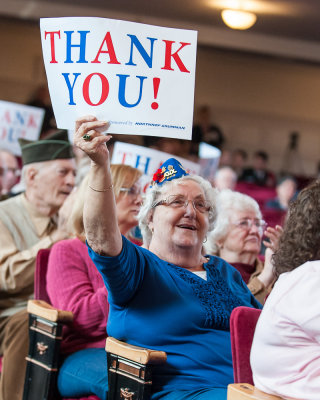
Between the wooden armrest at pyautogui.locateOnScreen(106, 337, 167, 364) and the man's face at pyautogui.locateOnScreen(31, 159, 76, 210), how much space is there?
5.73 ft

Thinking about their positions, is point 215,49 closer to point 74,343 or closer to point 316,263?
point 74,343

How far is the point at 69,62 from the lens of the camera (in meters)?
2.31

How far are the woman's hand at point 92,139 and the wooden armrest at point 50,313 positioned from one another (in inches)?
37.4

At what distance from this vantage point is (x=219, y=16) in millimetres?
11664

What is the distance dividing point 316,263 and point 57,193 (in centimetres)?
246

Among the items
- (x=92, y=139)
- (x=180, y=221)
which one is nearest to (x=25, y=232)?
(x=180, y=221)

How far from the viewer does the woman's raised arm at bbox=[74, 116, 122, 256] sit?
2078 millimetres

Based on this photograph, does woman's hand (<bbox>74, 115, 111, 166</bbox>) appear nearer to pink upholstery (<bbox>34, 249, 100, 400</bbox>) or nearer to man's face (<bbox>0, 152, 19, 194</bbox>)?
pink upholstery (<bbox>34, 249, 100, 400</bbox>)

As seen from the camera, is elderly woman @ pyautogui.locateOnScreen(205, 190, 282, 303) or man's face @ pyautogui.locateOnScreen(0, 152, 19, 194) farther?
man's face @ pyautogui.locateOnScreen(0, 152, 19, 194)

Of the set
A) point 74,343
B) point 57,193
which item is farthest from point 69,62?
point 57,193

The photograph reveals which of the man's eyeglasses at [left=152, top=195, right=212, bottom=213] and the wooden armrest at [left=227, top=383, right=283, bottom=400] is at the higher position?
the man's eyeglasses at [left=152, top=195, right=212, bottom=213]

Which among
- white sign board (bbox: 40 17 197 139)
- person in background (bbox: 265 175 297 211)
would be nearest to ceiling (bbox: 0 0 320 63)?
person in background (bbox: 265 175 297 211)

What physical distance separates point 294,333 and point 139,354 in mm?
682

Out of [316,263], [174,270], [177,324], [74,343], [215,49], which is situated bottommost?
[74,343]
